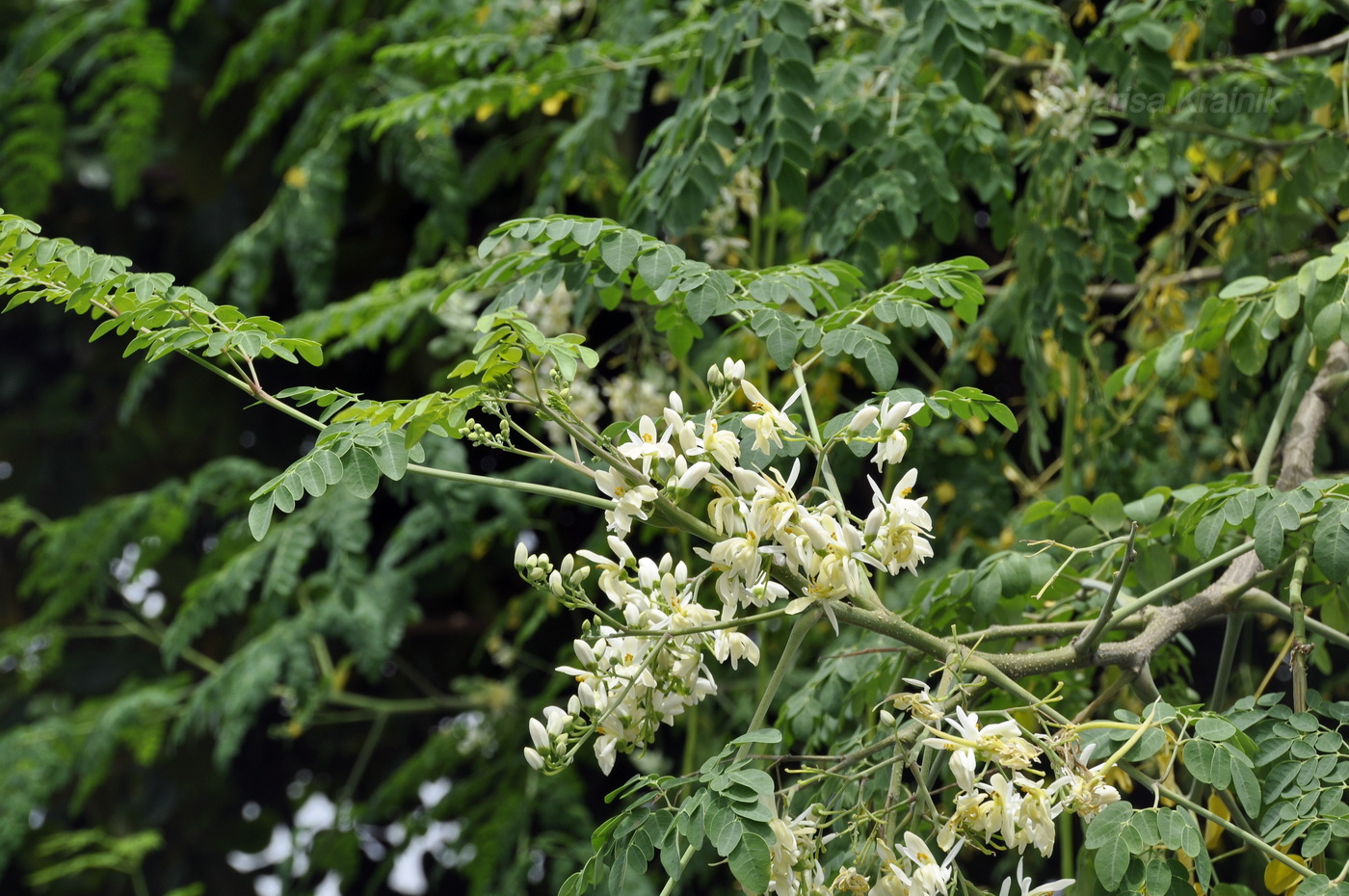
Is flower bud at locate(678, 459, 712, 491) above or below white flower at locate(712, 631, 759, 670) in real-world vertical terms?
above

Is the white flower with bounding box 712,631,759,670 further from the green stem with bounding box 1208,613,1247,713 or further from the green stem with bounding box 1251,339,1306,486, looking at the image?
the green stem with bounding box 1251,339,1306,486

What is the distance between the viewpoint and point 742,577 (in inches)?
30.9

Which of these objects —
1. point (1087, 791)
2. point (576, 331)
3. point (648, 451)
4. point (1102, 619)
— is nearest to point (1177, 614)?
point (1102, 619)

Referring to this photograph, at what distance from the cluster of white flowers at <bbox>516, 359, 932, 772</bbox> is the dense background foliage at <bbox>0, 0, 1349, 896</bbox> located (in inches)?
5.8

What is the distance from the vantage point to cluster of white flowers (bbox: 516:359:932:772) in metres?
0.77

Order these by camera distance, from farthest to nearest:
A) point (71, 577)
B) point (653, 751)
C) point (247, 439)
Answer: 1. point (247, 439)
2. point (71, 577)
3. point (653, 751)

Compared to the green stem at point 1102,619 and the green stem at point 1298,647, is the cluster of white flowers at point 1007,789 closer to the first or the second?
the green stem at point 1102,619

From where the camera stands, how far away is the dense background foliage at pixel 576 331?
1220 mm

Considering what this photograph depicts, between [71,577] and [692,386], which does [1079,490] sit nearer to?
[692,386]

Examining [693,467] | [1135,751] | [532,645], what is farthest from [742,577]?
[532,645]

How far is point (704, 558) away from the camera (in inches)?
29.6

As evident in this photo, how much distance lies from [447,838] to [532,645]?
502 millimetres

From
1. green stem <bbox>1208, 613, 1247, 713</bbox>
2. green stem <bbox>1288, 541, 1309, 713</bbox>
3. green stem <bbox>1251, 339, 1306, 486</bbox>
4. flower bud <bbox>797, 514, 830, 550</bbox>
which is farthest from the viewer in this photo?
green stem <bbox>1251, 339, 1306, 486</bbox>

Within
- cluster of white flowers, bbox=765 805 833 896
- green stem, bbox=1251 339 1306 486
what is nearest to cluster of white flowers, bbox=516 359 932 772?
cluster of white flowers, bbox=765 805 833 896
